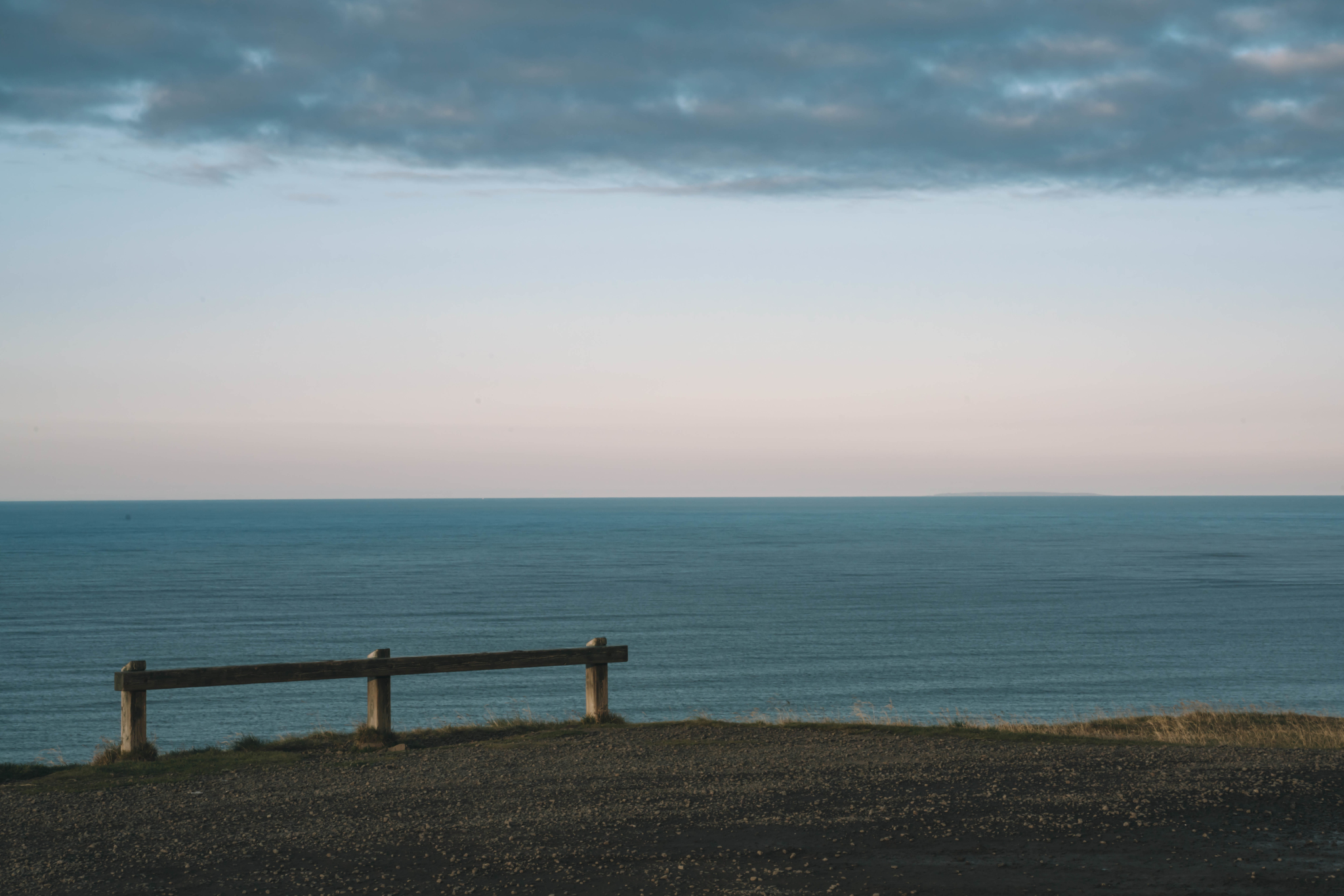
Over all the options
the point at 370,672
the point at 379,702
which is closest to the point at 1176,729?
the point at 379,702

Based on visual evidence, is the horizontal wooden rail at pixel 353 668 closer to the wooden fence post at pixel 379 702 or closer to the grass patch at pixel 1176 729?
the wooden fence post at pixel 379 702

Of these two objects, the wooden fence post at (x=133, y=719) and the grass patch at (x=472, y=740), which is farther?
the wooden fence post at (x=133, y=719)

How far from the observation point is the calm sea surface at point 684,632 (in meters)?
42.9

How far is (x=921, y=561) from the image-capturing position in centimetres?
13138

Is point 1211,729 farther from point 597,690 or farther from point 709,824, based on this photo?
point 709,824

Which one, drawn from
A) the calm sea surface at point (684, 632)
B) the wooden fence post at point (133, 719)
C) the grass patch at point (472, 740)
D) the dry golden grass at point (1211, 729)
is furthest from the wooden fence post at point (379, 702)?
the calm sea surface at point (684, 632)

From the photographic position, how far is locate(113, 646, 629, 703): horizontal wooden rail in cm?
1094

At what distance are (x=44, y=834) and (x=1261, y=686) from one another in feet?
166

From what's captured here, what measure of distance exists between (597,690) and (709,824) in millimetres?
5247

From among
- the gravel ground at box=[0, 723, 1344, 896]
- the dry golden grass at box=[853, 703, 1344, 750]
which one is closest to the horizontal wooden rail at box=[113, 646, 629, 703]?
the gravel ground at box=[0, 723, 1344, 896]

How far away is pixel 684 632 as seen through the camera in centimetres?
6619

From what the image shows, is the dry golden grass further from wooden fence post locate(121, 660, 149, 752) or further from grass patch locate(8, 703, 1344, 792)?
wooden fence post locate(121, 660, 149, 752)

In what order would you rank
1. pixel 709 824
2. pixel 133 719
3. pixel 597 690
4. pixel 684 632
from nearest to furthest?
pixel 709 824, pixel 133 719, pixel 597 690, pixel 684 632

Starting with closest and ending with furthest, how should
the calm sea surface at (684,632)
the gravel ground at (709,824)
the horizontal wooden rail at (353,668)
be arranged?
the gravel ground at (709,824), the horizontal wooden rail at (353,668), the calm sea surface at (684,632)
